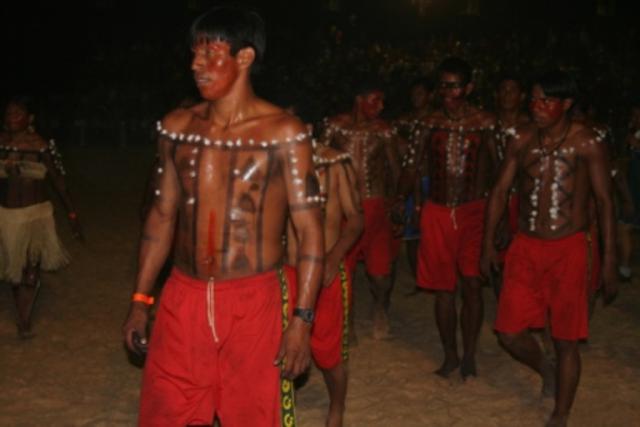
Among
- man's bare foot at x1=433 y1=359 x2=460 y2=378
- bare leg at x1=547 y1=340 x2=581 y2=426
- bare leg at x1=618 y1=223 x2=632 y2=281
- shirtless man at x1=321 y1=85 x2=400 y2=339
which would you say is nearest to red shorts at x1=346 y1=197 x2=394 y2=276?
shirtless man at x1=321 y1=85 x2=400 y2=339

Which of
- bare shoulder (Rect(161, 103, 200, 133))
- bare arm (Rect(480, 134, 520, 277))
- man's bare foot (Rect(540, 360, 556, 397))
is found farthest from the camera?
man's bare foot (Rect(540, 360, 556, 397))

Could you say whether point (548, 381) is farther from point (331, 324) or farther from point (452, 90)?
point (452, 90)

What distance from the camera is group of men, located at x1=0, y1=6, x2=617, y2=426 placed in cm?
345

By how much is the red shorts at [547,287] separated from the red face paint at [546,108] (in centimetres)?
67

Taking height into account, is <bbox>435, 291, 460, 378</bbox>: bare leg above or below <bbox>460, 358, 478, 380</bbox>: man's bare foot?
above

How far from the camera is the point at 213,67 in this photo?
3459 millimetres

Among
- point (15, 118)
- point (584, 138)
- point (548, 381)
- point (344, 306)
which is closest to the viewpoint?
point (344, 306)

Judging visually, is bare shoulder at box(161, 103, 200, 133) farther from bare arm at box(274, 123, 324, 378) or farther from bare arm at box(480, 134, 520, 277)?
bare arm at box(480, 134, 520, 277)

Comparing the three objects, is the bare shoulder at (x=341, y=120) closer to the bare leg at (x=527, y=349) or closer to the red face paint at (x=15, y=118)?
the red face paint at (x=15, y=118)

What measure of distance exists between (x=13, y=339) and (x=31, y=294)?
14.5 inches

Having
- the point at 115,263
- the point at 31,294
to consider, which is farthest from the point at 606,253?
the point at 115,263

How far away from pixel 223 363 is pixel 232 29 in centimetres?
126

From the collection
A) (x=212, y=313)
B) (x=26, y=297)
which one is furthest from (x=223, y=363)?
(x=26, y=297)

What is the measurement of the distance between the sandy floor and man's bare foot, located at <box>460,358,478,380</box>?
7 centimetres
